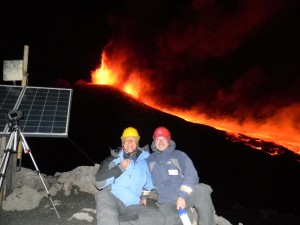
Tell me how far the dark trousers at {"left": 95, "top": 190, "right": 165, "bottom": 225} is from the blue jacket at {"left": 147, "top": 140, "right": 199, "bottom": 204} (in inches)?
22.7

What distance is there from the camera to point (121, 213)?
630cm

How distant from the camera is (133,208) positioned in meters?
6.44

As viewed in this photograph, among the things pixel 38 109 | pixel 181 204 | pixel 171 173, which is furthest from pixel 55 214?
pixel 181 204

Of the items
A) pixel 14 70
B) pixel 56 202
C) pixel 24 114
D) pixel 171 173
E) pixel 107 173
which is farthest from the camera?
pixel 14 70

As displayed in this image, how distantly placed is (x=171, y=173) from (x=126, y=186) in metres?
1.06

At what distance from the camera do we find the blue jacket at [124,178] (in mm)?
6508

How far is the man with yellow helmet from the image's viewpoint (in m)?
5.99

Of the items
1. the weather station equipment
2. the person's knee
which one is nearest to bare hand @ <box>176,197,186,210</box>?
the person's knee

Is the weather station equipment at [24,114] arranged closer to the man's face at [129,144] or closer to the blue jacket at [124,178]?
the blue jacket at [124,178]

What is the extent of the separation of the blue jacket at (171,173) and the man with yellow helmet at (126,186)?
0.22 meters

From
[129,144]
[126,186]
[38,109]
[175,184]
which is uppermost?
[38,109]

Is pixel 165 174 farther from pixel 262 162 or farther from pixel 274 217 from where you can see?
pixel 262 162

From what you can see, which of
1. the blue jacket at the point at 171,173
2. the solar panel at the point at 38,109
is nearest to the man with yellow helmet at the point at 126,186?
the blue jacket at the point at 171,173

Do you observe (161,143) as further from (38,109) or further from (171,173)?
(38,109)
